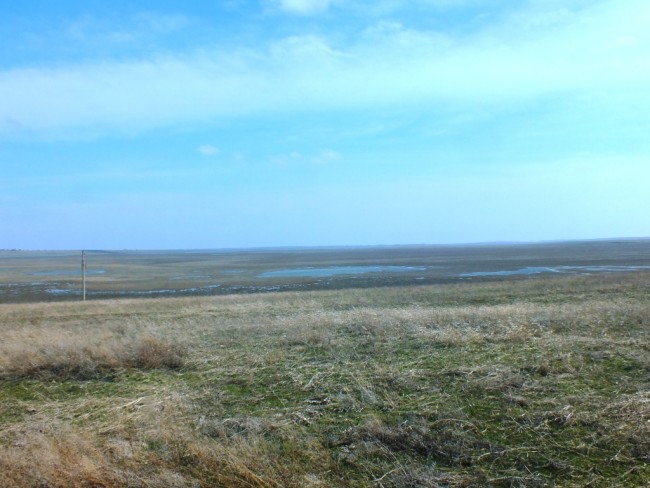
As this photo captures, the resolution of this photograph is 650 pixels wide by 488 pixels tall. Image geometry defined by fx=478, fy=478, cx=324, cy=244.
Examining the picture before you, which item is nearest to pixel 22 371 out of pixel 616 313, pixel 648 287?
pixel 616 313

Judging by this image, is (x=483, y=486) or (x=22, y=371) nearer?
(x=483, y=486)

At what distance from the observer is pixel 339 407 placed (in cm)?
675

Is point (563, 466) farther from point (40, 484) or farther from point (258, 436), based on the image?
point (40, 484)

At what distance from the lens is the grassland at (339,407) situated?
490 cm

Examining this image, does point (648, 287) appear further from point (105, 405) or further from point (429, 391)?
point (105, 405)

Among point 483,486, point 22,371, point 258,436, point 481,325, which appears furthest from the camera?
point 481,325

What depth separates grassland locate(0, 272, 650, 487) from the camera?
4.90 meters

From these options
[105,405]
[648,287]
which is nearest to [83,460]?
[105,405]

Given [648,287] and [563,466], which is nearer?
[563,466]

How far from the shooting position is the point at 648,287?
71.9 feet

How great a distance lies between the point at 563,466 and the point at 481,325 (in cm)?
784

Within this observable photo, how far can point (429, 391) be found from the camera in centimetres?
715

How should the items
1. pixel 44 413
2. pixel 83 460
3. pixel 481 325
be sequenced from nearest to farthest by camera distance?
pixel 83 460 → pixel 44 413 → pixel 481 325

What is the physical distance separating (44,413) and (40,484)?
2.59 metres
